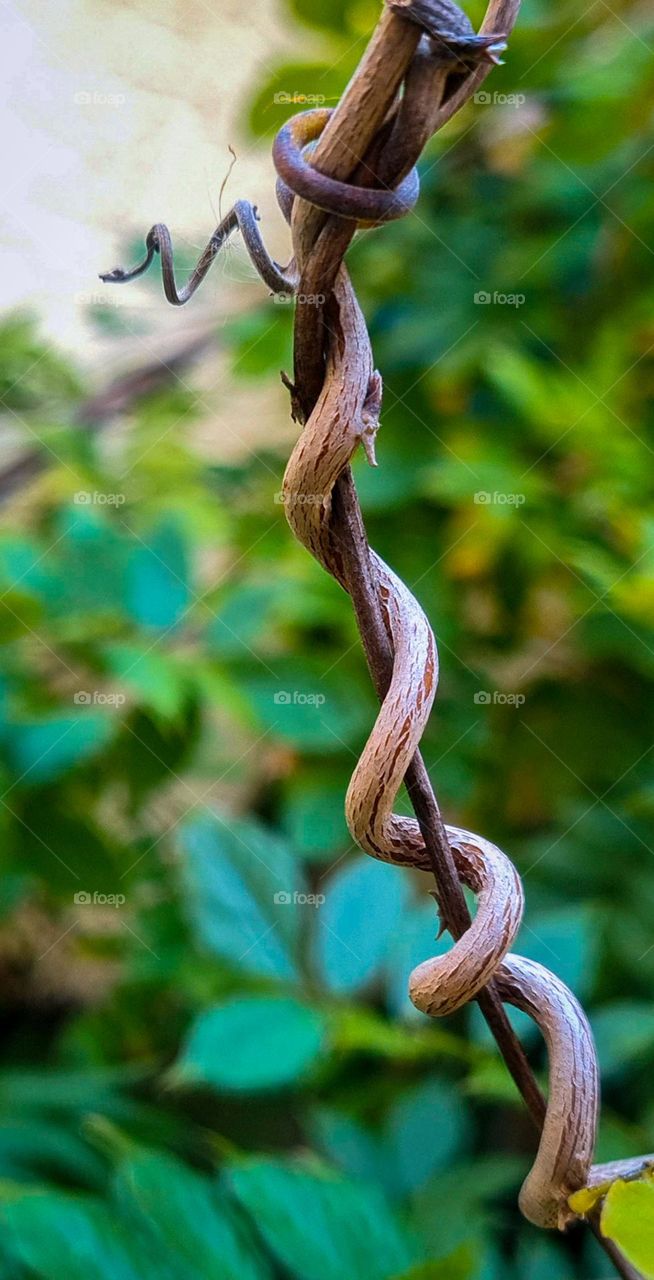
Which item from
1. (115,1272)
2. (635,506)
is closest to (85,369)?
(635,506)

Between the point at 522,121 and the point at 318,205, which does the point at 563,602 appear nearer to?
the point at 522,121

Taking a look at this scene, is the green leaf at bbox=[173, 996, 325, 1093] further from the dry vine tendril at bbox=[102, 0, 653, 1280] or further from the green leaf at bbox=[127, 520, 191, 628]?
the dry vine tendril at bbox=[102, 0, 653, 1280]

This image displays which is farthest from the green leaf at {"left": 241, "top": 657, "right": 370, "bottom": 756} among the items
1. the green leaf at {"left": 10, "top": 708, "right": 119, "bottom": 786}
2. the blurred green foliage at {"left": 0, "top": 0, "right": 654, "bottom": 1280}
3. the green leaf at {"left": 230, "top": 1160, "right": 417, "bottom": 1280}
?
the green leaf at {"left": 230, "top": 1160, "right": 417, "bottom": 1280}

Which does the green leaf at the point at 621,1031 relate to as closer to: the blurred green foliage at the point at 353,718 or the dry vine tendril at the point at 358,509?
the blurred green foliage at the point at 353,718

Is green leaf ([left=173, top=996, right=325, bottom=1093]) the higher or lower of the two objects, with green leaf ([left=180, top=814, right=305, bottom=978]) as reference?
higher

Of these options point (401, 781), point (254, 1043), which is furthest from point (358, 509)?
point (254, 1043)
